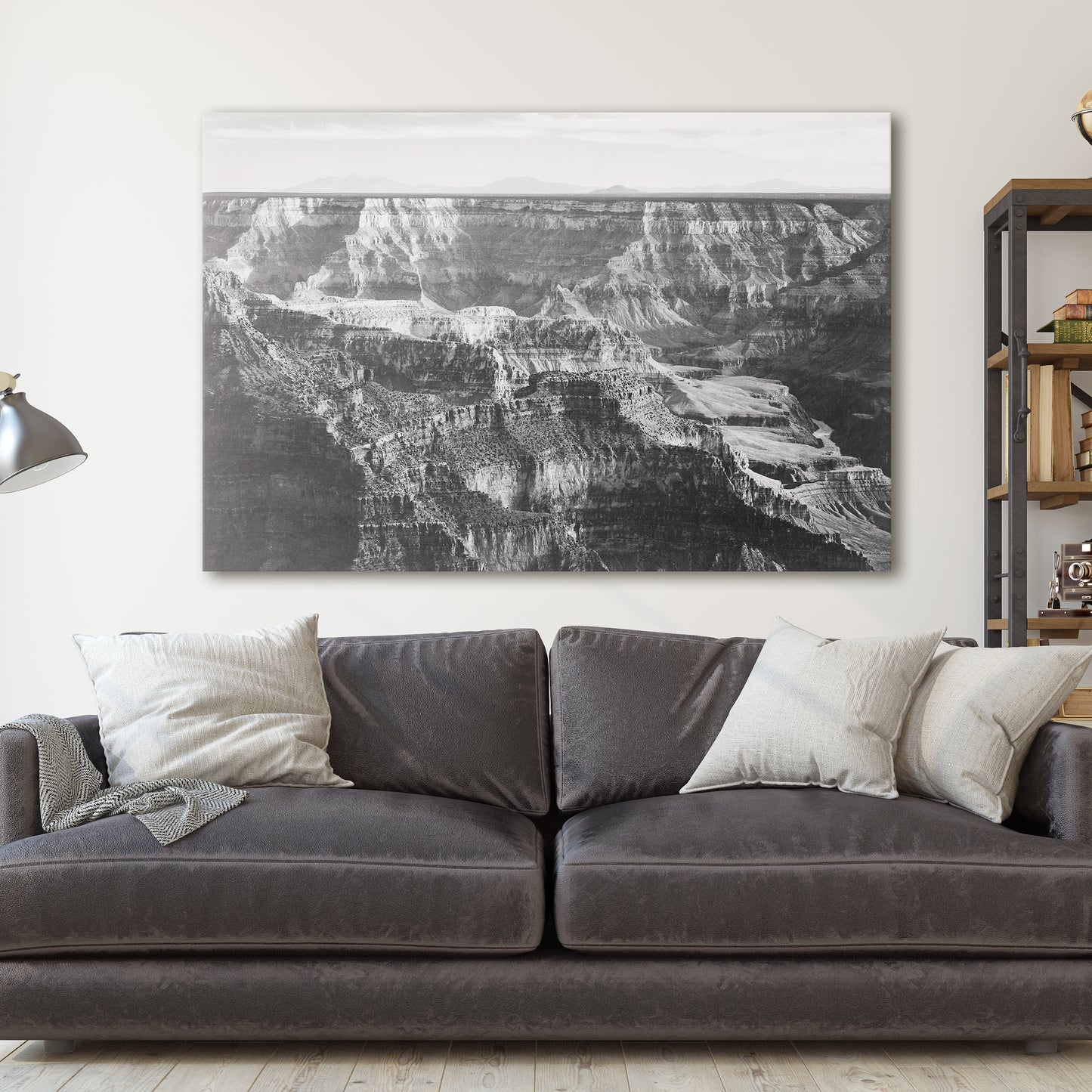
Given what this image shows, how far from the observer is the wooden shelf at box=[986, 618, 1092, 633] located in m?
3.32

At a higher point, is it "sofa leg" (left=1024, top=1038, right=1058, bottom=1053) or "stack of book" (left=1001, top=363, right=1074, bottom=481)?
"stack of book" (left=1001, top=363, right=1074, bottom=481)

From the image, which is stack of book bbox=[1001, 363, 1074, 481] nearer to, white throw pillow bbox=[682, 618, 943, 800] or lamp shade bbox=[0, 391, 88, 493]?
white throw pillow bbox=[682, 618, 943, 800]

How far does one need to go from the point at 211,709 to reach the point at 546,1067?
→ 1.07m

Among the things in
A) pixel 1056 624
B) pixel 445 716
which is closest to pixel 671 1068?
pixel 445 716

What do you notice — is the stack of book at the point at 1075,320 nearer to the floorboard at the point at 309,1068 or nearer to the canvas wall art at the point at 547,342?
the canvas wall art at the point at 547,342

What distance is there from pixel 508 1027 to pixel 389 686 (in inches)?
35.2

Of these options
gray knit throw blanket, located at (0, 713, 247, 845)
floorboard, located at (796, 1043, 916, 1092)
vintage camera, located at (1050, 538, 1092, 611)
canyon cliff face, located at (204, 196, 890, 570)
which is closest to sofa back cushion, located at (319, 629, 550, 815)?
gray knit throw blanket, located at (0, 713, 247, 845)

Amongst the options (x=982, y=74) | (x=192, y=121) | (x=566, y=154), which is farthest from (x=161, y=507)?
(x=982, y=74)

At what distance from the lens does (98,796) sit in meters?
2.25

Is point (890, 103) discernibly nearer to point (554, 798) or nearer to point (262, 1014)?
point (554, 798)

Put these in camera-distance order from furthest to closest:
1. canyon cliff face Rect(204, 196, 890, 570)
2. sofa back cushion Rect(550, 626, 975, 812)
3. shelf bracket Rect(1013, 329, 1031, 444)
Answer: canyon cliff face Rect(204, 196, 890, 570)
shelf bracket Rect(1013, 329, 1031, 444)
sofa back cushion Rect(550, 626, 975, 812)

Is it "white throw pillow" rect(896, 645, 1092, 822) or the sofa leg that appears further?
"white throw pillow" rect(896, 645, 1092, 822)

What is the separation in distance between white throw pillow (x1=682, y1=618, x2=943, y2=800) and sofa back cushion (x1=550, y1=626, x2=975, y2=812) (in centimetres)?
8

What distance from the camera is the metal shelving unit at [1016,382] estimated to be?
130 inches
